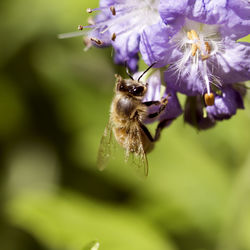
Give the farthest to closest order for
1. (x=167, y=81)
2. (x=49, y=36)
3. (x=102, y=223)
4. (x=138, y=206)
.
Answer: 1. (x=49, y=36)
2. (x=138, y=206)
3. (x=102, y=223)
4. (x=167, y=81)

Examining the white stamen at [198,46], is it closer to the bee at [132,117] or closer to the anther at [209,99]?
the anther at [209,99]

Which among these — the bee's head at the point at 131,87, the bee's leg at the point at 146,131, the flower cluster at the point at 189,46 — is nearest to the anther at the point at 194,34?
the flower cluster at the point at 189,46

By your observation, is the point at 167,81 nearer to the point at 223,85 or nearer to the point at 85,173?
the point at 223,85

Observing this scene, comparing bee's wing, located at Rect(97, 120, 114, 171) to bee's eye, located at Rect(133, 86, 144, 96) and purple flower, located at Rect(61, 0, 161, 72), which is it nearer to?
bee's eye, located at Rect(133, 86, 144, 96)

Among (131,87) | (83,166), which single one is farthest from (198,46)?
(83,166)

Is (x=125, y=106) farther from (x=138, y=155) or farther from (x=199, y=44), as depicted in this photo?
(x=199, y=44)

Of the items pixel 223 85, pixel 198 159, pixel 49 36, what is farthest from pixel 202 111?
pixel 49 36
